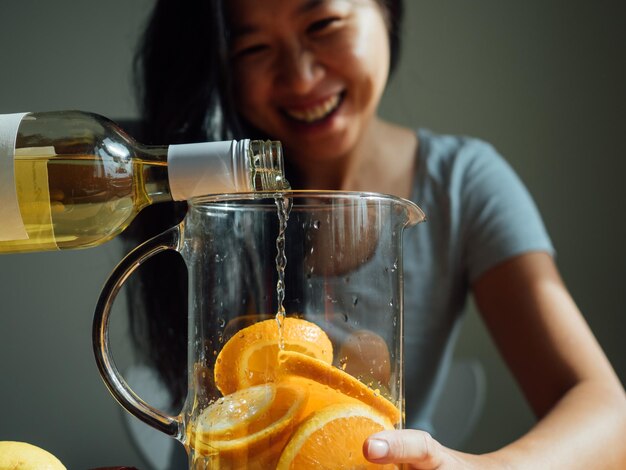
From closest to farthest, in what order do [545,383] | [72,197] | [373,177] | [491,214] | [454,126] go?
[72,197]
[545,383]
[491,214]
[373,177]
[454,126]

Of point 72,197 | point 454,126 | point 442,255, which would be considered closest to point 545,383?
point 442,255

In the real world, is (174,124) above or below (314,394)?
above

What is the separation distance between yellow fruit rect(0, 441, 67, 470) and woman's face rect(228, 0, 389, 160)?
73 cm

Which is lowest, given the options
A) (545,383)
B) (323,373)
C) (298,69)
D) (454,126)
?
(545,383)

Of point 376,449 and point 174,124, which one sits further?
point 174,124

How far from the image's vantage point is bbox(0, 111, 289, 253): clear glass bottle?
497 millimetres

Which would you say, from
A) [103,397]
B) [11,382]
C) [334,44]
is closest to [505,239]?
[334,44]

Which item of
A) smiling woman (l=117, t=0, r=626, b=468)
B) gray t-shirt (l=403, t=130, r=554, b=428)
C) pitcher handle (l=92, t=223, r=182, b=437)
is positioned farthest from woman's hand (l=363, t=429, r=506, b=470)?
gray t-shirt (l=403, t=130, r=554, b=428)

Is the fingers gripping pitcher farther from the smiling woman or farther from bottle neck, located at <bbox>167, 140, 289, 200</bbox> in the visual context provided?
the smiling woman

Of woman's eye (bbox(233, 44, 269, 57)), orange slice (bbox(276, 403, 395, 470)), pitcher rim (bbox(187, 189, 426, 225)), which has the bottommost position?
orange slice (bbox(276, 403, 395, 470))

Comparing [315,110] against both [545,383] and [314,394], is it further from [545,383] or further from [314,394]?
[314,394]

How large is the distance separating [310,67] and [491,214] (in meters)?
0.44

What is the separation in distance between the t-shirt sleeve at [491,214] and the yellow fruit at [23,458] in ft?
2.94

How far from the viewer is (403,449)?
1.51ft
